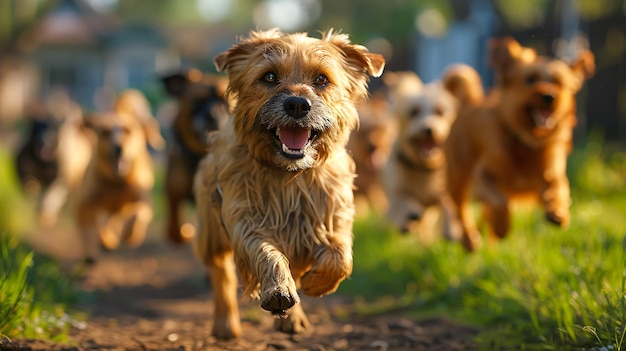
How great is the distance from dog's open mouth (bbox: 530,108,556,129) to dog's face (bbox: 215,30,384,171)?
226 centimetres

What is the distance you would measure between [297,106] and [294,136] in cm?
20

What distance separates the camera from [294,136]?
401cm

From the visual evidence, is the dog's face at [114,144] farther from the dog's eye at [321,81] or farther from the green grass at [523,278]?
the dog's eye at [321,81]

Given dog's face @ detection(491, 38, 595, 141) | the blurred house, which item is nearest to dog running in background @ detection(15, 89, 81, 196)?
dog's face @ detection(491, 38, 595, 141)

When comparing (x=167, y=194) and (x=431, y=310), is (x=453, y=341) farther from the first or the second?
(x=167, y=194)

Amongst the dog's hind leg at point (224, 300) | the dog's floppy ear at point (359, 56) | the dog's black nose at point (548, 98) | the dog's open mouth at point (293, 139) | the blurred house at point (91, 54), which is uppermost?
the blurred house at point (91, 54)

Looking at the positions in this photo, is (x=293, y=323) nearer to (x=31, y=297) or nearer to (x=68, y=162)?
(x=31, y=297)

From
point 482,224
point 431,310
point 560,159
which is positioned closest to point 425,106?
point 482,224

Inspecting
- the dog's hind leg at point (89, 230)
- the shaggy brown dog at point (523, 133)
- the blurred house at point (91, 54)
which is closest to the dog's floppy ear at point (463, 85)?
the shaggy brown dog at point (523, 133)

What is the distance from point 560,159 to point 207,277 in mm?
3286

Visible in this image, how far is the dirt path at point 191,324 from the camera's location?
480 cm

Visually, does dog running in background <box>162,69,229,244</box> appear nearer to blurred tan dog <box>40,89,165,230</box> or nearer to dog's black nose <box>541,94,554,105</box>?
blurred tan dog <box>40,89,165,230</box>

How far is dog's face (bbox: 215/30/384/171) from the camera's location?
3924 millimetres

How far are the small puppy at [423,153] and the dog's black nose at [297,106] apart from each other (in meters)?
3.96
